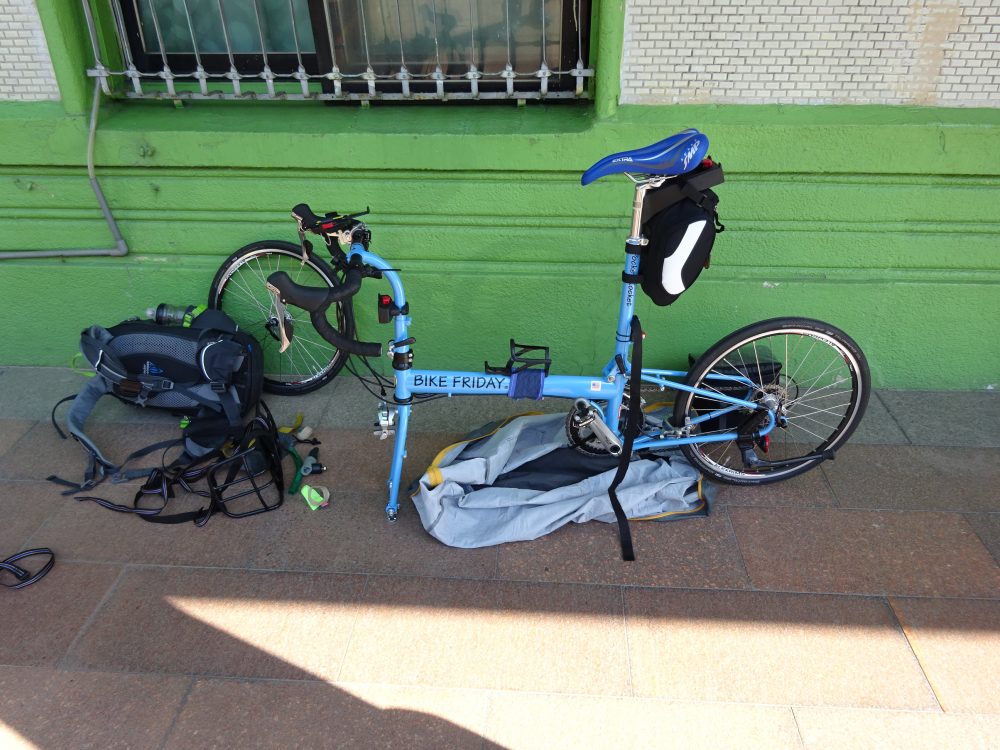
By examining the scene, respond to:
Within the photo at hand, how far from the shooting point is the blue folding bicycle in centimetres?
270

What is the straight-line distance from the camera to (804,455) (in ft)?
11.3

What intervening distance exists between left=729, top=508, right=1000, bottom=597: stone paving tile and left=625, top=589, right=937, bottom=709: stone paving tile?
0.38ft

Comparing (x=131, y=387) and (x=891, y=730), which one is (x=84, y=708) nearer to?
(x=131, y=387)

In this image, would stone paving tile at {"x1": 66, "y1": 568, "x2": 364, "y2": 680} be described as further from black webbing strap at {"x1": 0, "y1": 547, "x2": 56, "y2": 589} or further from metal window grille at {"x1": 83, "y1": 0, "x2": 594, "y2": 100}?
metal window grille at {"x1": 83, "y1": 0, "x2": 594, "y2": 100}

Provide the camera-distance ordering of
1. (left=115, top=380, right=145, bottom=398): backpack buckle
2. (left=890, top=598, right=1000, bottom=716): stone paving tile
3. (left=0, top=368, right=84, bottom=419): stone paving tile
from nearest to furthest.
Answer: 1. (left=890, top=598, right=1000, bottom=716): stone paving tile
2. (left=115, top=380, right=145, bottom=398): backpack buckle
3. (left=0, top=368, right=84, bottom=419): stone paving tile

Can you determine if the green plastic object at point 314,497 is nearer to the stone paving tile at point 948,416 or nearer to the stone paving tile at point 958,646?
the stone paving tile at point 958,646

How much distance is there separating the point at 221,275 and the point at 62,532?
149 cm

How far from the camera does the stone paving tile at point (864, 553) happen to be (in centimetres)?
286

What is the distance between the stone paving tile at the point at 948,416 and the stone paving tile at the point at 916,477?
0.27 ft

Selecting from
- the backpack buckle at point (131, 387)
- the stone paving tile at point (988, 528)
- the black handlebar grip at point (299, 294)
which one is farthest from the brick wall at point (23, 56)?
the stone paving tile at point (988, 528)

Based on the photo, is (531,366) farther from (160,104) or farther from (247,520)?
(160,104)

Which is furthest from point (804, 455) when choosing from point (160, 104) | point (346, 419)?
point (160, 104)

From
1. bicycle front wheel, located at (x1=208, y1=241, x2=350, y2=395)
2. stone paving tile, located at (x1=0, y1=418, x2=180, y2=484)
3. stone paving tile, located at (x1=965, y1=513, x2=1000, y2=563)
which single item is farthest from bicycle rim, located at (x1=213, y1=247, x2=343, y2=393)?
stone paving tile, located at (x1=965, y1=513, x2=1000, y2=563)

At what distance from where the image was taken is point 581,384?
9.98 ft
